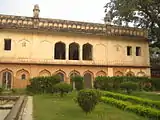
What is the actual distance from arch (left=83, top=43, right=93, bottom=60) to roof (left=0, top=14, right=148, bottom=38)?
4.53ft

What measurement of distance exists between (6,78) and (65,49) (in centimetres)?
561

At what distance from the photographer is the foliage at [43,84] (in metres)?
18.9

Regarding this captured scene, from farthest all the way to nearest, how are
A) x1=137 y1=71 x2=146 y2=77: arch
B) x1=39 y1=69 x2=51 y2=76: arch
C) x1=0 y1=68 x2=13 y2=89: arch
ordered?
x1=137 y1=71 x2=146 y2=77: arch
x1=39 y1=69 x2=51 y2=76: arch
x1=0 y1=68 x2=13 y2=89: arch

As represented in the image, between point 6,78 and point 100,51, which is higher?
point 100,51

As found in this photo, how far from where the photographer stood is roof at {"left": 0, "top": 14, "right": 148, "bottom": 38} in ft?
73.3

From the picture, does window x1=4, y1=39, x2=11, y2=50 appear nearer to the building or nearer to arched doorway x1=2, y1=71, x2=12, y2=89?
the building

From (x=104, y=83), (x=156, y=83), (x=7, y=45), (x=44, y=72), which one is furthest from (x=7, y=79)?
(x=156, y=83)

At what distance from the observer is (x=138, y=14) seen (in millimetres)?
25844

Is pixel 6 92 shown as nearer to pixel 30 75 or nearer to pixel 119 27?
pixel 30 75

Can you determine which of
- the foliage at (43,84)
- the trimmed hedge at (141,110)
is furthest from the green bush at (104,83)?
the trimmed hedge at (141,110)

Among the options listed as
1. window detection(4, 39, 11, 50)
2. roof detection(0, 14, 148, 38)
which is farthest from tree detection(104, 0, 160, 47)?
window detection(4, 39, 11, 50)

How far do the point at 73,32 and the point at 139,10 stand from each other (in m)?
6.35

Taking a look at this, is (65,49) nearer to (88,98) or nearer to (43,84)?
(43,84)

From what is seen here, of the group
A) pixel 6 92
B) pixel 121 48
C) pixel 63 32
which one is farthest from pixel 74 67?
pixel 6 92
